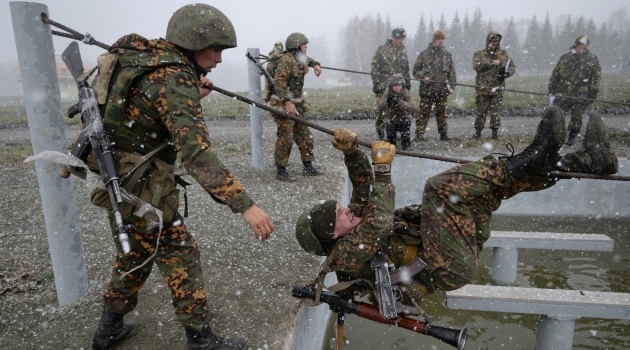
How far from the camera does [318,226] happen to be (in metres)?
2.96

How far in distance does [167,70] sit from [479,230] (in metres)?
2.46

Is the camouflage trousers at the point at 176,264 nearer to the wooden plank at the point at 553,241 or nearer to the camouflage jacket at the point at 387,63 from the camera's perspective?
the wooden plank at the point at 553,241

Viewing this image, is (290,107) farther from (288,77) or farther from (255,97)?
(255,97)

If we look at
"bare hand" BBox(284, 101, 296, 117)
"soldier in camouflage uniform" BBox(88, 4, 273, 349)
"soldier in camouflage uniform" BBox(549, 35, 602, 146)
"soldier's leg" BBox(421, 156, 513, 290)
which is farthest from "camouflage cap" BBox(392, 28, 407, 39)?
"soldier in camouflage uniform" BBox(88, 4, 273, 349)

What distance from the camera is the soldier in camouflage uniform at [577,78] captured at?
9039mm

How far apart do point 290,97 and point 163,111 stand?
13.9 feet

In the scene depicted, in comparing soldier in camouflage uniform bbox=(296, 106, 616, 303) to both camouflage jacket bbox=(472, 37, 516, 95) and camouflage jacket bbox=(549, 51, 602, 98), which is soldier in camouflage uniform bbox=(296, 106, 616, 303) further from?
camouflage jacket bbox=(549, 51, 602, 98)

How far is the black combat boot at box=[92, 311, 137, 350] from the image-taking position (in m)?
2.76

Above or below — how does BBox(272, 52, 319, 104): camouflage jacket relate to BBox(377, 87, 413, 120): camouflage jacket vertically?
above

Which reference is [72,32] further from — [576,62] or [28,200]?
[576,62]

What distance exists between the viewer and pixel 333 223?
117 inches

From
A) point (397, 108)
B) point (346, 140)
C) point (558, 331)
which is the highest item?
point (346, 140)

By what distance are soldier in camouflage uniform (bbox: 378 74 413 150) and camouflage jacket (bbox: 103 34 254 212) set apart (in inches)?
247

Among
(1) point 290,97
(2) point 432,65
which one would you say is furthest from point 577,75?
(1) point 290,97
